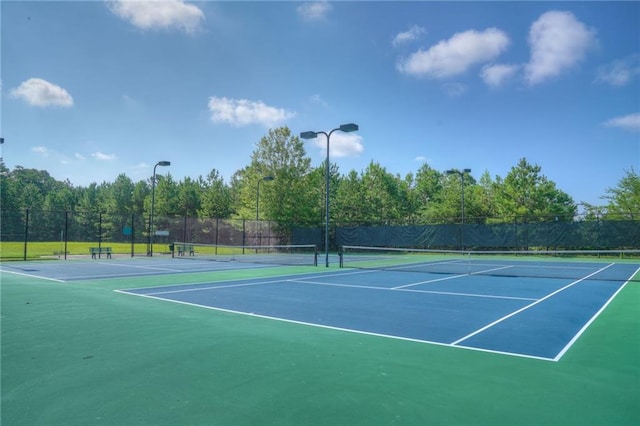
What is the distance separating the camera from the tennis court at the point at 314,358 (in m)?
3.39

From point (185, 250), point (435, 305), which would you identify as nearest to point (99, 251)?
point (185, 250)

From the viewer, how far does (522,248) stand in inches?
1185

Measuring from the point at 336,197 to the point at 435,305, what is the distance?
4310 cm

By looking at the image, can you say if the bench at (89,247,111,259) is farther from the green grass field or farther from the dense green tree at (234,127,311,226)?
the dense green tree at (234,127,311,226)

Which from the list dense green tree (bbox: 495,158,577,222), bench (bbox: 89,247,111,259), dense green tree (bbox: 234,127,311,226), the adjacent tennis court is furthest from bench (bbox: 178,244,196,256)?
dense green tree (bbox: 495,158,577,222)

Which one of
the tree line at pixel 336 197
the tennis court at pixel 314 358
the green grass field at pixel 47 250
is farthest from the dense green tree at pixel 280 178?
the tennis court at pixel 314 358

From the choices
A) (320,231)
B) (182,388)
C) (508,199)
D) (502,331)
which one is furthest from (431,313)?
(508,199)

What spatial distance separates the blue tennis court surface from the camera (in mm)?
5961

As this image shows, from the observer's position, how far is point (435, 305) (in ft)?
28.0

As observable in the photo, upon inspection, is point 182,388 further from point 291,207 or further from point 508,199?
point 508,199

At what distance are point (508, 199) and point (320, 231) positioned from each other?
17462 mm

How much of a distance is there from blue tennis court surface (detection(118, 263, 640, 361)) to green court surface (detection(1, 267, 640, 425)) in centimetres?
51

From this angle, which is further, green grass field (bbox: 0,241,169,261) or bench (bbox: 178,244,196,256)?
bench (bbox: 178,244,196,256)

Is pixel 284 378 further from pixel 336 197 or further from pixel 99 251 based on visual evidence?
pixel 336 197
